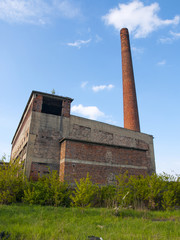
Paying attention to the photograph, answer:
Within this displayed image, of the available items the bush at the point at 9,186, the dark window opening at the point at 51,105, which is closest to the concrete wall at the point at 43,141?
the dark window opening at the point at 51,105

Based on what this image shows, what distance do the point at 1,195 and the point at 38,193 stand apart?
183cm

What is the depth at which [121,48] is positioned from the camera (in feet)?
92.0

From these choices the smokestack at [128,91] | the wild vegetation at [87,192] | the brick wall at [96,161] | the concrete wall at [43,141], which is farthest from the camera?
the smokestack at [128,91]

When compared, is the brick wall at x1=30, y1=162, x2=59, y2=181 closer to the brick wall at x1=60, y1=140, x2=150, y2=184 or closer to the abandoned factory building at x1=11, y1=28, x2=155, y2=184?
the abandoned factory building at x1=11, y1=28, x2=155, y2=184

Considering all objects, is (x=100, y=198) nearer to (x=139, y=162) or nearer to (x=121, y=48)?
(x=139, y=162)

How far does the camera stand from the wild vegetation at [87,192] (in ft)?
34.0

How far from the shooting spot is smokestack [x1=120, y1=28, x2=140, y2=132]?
24094mm

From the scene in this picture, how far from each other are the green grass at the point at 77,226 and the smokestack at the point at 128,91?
15253 millimetres

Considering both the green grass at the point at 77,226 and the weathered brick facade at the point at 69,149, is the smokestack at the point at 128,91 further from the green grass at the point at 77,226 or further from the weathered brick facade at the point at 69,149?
the green grass at the point at 77,226

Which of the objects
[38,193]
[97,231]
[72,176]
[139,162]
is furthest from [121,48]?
[97,231]

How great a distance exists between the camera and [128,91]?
83.1ft

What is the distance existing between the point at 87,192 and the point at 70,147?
484 cm

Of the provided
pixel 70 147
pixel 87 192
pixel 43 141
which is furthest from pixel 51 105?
pixel 87 192

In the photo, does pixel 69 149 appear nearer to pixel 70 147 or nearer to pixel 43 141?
pixel 70 147
